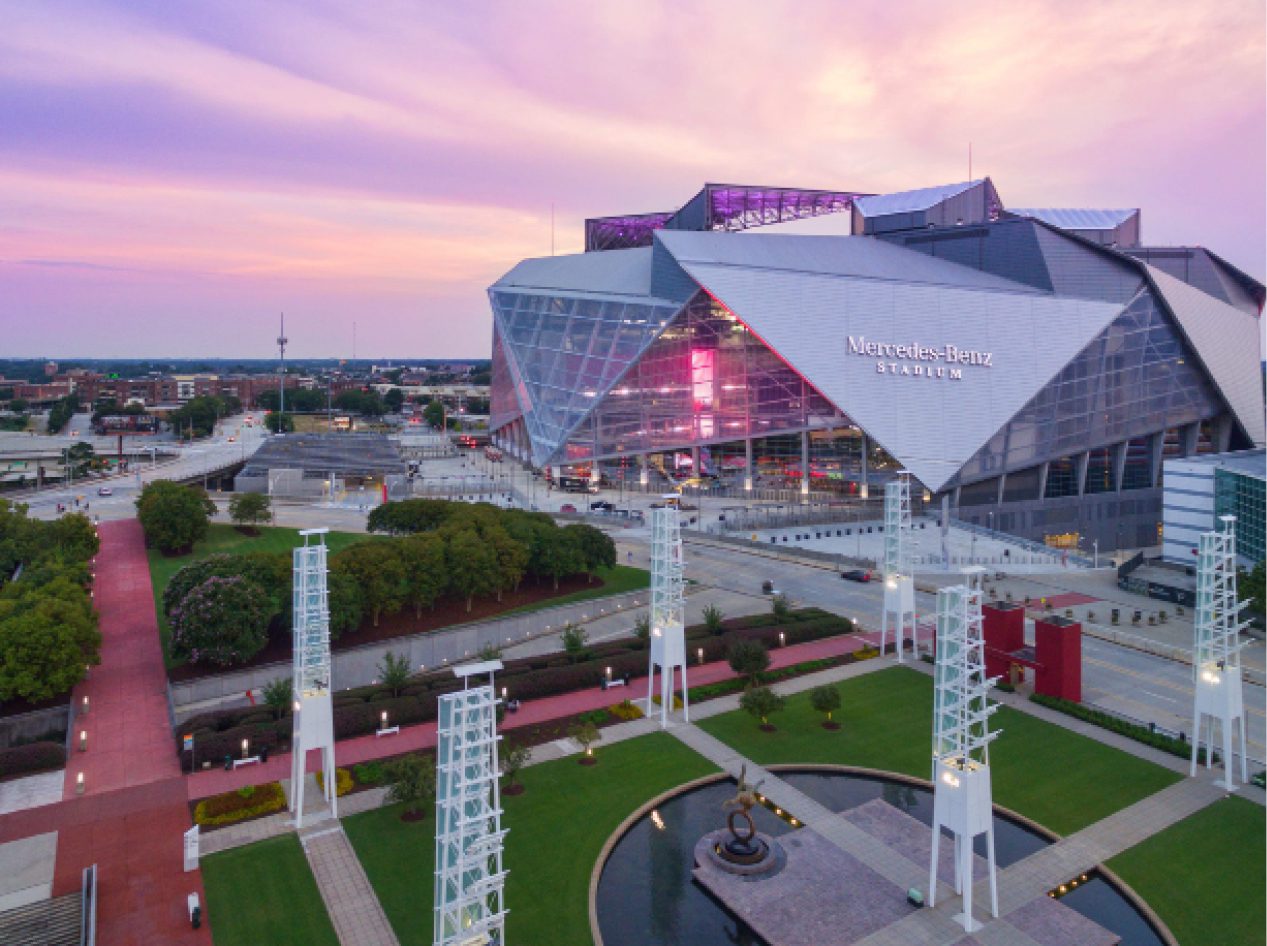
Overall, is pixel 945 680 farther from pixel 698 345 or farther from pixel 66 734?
pixel 698 345

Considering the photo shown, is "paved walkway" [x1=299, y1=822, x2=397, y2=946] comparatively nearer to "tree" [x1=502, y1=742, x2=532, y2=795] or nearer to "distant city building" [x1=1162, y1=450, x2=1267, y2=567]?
"tree" [x1=502, y1=742, x2=532, y2=795]

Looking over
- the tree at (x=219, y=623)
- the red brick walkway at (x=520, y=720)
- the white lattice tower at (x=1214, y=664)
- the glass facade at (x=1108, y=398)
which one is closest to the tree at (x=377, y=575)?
the tree at (x=219, y=623)

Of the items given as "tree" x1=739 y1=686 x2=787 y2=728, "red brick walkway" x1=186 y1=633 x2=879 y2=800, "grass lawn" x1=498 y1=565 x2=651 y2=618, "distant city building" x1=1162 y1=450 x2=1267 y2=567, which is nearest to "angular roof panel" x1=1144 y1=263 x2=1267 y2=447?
"distant city building" x1=1162 y1=450 x2=1267 y2=567

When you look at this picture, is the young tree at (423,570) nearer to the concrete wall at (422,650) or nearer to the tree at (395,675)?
the concrete wall at (422,650)

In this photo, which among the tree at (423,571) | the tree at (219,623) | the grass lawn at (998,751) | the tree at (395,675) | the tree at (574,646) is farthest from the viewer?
the tree at (423,571)

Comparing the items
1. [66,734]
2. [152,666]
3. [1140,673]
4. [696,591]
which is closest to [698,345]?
→ [696,591]

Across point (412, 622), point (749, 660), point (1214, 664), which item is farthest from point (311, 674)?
point (1214, 664)

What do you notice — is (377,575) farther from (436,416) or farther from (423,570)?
(436,416)
